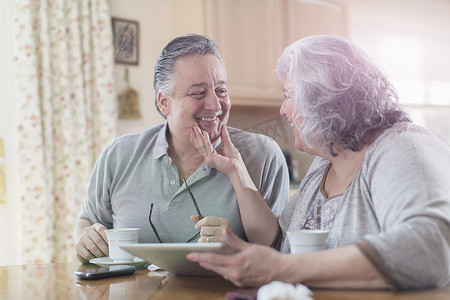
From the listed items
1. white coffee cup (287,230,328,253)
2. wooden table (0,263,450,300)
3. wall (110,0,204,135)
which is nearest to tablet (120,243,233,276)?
wooden table (0,263,450,300)

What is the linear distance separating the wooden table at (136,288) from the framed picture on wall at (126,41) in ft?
7.95

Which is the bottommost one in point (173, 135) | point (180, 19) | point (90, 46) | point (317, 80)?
point (173, 135)

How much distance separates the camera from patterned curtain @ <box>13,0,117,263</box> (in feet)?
9.69

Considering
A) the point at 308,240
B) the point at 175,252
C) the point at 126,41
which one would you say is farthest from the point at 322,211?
the point at 126,41

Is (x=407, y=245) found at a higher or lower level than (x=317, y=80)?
lower

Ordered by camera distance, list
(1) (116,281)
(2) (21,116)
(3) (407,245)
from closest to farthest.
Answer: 1. (3) (407,245)
2. (1) (116,281)
3. (2) (21,116)

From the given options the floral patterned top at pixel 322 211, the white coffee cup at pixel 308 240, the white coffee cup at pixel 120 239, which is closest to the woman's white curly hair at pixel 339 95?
the floral patterned top at pixel 322 211

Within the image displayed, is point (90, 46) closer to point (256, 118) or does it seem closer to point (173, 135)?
point (256, 118)

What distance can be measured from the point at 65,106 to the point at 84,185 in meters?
0.53

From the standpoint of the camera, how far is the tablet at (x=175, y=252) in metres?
0.91

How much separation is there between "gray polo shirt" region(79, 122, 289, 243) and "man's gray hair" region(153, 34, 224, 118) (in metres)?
0.17

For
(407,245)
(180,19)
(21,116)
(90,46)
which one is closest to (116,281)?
(407,245)

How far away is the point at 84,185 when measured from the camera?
124 inches

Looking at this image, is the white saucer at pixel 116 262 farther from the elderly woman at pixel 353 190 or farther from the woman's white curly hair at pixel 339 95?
the woman's white curly hair at pixel 339 95
